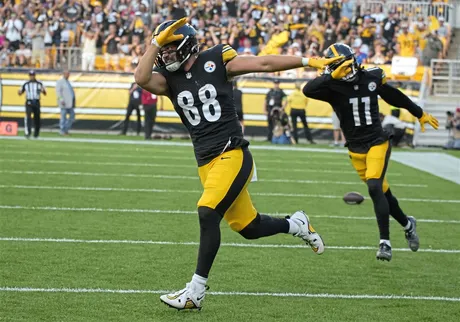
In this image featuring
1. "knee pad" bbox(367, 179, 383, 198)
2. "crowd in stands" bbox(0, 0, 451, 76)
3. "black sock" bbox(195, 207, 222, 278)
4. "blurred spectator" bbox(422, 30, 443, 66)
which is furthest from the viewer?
"blurred spectator" bbox(422, 30, 443, 66)

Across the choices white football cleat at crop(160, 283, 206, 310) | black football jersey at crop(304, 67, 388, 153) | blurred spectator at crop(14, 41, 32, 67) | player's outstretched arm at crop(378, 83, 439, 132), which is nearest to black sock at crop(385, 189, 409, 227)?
black football jersey at crop(304, 67, 388, 153)

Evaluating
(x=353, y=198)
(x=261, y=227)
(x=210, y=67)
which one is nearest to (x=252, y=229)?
(x=261, y=227)

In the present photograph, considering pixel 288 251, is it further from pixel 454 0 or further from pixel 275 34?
pixel 454 0

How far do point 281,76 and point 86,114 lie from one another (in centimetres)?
501

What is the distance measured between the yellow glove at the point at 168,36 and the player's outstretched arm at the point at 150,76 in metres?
0.05

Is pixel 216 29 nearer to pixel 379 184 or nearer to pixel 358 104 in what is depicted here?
pixel 358 104

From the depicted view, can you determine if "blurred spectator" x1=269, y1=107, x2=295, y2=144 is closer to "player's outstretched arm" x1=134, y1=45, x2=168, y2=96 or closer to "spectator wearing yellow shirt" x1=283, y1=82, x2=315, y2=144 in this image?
"spectator wearing yellow shirt" x1=283, y1=82, x2=315, y2=144

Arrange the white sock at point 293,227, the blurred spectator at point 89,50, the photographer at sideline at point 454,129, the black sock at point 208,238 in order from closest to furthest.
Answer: the black sock at point 208,238
the white sock at point 293,227
the photographer at sideline at point 454,129
the blurred spectator at point 89,50

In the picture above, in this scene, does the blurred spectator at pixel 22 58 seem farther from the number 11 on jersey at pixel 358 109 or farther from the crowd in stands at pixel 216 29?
the number 11 on jersey at pixel 358 109

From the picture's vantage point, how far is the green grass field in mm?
5664

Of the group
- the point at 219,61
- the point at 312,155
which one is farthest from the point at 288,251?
the point at 312,155

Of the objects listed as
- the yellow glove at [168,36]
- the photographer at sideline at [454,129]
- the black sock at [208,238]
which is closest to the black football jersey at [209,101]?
the yellow glove at [168,36]

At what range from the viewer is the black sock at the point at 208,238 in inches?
220

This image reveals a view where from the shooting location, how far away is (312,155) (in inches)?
769
